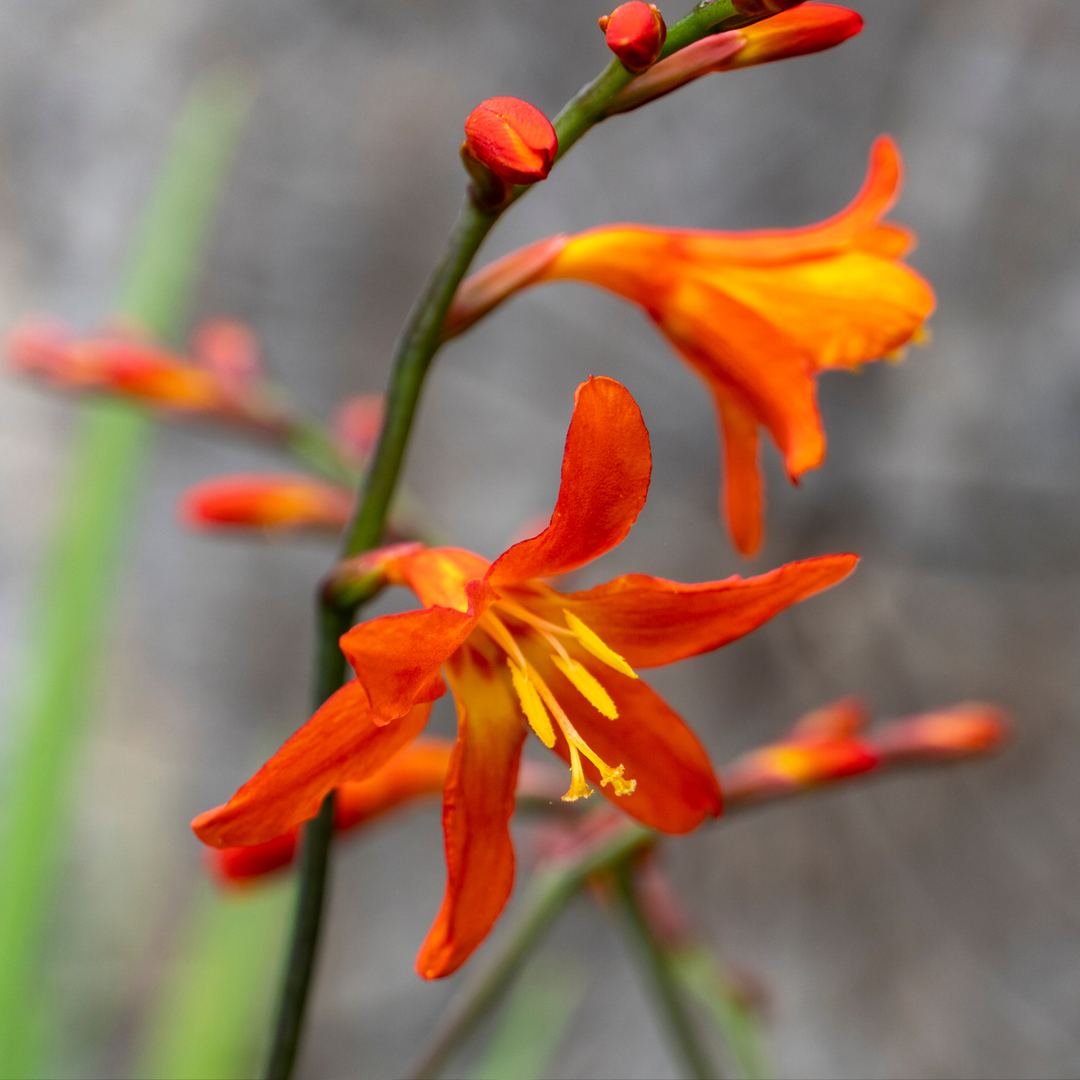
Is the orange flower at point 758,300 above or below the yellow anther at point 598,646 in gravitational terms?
above

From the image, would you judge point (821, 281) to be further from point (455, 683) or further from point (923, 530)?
point (923, 530)

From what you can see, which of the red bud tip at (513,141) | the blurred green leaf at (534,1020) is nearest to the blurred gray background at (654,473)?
the blurred green leaf at (534,1020)

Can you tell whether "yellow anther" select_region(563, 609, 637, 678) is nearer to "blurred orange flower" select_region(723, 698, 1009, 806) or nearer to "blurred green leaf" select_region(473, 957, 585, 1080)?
"blurred orange flower" select_region(723, 698, 1009, 806)

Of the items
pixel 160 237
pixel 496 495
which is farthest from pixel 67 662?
pixel 496 495

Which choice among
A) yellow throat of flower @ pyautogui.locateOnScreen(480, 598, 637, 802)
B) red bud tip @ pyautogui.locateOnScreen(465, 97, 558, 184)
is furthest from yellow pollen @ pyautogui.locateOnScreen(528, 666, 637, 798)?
red bud tip @ pyautogui.locateOnScreen(465, 97, 558, 184)

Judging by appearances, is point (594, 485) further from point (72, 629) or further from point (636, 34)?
point (72, 629)

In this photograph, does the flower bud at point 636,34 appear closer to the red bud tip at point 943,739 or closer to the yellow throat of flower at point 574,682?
the yellow throat of flower at point 574,682
